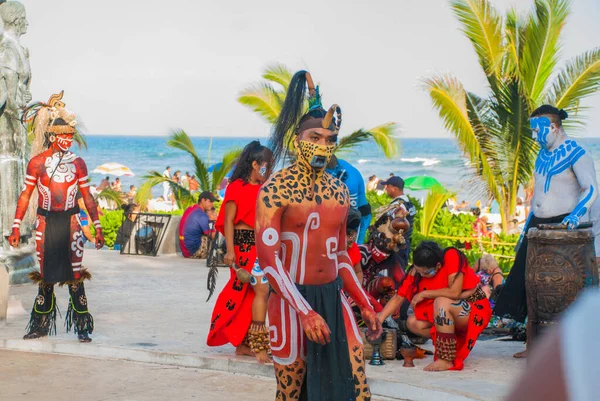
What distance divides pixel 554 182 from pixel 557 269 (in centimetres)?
100

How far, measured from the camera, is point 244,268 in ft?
26.6

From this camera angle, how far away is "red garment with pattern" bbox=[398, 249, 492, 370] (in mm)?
7680

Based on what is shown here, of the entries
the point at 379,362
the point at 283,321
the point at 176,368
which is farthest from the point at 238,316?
the point at 283,321

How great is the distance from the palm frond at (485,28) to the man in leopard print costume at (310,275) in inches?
469

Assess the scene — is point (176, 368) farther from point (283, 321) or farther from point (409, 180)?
point (409, 180)

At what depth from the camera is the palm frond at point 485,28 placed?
655 inches

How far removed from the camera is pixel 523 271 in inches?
312

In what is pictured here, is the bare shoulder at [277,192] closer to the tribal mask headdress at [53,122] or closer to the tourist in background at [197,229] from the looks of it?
the tribal mask headdress at [53,122]

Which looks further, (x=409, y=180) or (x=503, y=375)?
(x=409, y=180)

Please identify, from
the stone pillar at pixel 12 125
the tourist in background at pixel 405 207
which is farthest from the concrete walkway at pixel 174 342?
the tourist in background at pixel 405 207

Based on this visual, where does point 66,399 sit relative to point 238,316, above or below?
below

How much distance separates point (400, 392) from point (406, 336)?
3.54 feet

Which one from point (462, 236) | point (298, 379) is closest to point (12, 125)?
point (462, 236)

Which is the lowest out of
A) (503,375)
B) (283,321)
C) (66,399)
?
(66,399)
